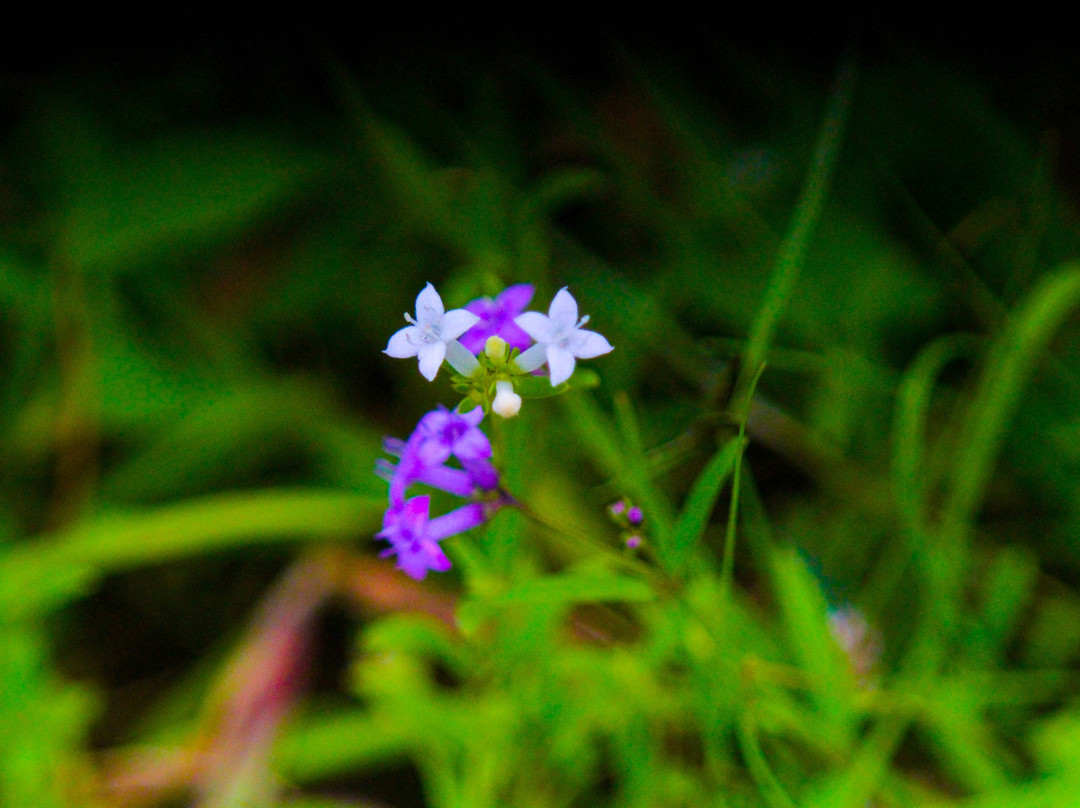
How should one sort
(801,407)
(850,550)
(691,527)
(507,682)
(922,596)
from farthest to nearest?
1. (801,407)
2. (850,550)
3. (922,596)
4. (507,682)
5. (691,527)

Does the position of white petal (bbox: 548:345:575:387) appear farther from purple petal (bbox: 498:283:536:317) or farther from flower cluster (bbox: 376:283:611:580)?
purple petal (bbox: 498:283:536:317)

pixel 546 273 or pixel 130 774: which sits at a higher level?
pixel 546 273

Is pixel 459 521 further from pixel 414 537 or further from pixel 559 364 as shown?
pixel 559 364

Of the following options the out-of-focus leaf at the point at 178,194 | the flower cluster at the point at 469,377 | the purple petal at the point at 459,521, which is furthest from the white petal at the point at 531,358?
the out-of-focus leaf at the point at 178,194

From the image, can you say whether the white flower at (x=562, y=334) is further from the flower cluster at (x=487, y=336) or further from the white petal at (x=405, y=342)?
the white petal at (x=405, y=342)

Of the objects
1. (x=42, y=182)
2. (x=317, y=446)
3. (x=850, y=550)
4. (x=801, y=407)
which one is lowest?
(x=850, y=550)

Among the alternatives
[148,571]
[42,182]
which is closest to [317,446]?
[148,571]

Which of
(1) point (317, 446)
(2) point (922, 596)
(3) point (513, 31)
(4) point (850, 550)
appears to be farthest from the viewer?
(1) point (317, 446)

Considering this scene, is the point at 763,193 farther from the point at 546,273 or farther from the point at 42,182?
the point at 42,182
